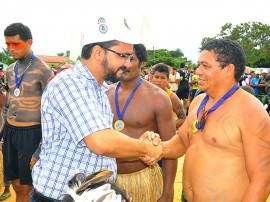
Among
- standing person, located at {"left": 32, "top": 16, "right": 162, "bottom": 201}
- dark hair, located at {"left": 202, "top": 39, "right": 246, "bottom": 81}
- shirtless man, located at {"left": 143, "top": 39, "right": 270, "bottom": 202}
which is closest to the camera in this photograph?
standing person, located at {"left": 32, "top": 16, "right": 162, "bottom": 201}

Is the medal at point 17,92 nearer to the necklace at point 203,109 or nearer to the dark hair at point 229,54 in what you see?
the necklace at point 203,109

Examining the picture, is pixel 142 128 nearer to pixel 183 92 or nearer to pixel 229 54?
pixel 229 54

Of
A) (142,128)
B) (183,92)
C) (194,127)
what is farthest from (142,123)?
(183,92)

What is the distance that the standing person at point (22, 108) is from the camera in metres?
4.72

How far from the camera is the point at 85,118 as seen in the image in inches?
82.8

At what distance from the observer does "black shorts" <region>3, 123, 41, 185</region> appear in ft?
15.4

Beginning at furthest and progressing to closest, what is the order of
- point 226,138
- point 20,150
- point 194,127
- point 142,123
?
point 20,150
point 142,123
point 194,127
point 226,138

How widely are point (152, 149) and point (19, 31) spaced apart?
3.03 metres

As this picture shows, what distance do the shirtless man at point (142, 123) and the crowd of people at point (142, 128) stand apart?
11 mm

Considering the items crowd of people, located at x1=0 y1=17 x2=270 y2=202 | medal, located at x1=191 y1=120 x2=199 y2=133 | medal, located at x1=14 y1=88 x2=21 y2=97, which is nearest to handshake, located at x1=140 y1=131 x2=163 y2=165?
crowd of people, located at x1=0 y1=17 x2=270 y2=202

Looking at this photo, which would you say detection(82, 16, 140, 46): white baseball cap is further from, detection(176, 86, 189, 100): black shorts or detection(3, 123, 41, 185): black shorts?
detection(176, 86, 189, 100): black shorts

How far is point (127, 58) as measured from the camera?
255 centimetres

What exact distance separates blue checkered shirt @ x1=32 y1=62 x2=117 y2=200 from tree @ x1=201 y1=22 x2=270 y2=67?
4662 cm

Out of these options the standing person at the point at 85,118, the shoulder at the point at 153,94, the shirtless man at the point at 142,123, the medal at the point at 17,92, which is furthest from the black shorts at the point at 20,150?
the standing person at the point at 85,118
